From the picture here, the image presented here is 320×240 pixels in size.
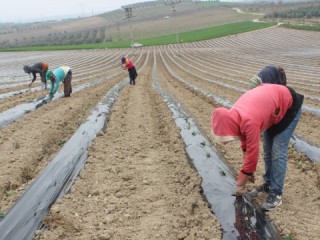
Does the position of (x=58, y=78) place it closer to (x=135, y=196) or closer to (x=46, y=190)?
(x=46, y=190)

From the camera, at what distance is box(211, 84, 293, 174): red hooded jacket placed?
3132mm

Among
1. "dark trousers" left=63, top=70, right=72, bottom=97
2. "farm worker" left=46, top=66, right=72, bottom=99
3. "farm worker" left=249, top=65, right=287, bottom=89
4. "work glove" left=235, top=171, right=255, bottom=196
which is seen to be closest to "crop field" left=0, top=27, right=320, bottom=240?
"work glove" left=235, top=171, right=255, bottom=196

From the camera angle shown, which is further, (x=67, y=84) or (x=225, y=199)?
(x=67, y=84)

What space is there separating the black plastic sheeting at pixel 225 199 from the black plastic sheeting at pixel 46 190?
5.42 feet

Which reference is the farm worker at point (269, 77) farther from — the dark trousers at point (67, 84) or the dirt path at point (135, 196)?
the dark trousers at point (67, 84)

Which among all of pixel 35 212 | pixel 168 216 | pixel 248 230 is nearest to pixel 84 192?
pixel 35 212

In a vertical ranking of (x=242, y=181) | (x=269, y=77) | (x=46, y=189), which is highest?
(x=269, y=77)

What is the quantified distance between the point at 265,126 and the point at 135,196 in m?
1.76

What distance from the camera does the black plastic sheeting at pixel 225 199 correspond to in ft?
11.3

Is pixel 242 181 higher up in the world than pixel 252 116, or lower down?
lower down

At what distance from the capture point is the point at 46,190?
4.41m

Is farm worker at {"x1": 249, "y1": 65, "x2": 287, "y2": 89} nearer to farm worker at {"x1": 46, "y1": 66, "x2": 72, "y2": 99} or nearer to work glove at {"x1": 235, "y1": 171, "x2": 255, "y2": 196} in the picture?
work glove at {"x1": 235, "y1": 171, "x2": 255, "y2": 196}

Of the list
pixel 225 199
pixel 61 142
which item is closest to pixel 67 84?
pixel 61 142

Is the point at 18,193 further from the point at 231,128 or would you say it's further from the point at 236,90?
the point at 236,90
